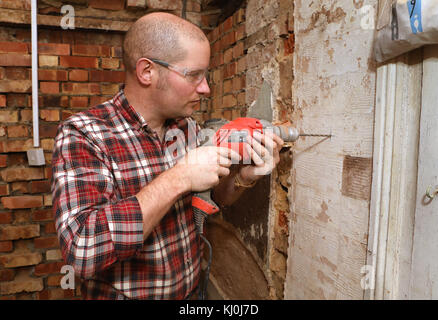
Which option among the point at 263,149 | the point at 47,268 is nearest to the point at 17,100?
the point at 47,268

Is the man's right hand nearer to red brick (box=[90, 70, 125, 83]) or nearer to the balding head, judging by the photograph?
the balding head

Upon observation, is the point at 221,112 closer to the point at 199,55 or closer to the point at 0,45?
the point at 199,55

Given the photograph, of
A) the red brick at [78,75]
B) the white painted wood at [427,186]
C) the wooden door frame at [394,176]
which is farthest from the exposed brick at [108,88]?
the white painted wood at [427,186]

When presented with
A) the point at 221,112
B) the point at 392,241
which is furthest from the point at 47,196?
the point at 392,241

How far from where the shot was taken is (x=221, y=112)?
196cm

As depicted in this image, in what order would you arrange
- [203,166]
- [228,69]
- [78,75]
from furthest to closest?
[78,75], [228,69], [203,166]

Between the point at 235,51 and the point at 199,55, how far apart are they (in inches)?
28.1

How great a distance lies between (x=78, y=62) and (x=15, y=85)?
1.25 feet

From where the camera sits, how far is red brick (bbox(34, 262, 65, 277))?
2.11m

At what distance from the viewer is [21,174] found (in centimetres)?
202

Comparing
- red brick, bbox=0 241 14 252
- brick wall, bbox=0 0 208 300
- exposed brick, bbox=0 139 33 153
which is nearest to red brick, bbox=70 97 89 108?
brick wall, bbox=0 0 208 300

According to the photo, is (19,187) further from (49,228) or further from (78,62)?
(78,62)

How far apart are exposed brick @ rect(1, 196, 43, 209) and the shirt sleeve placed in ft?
4.37

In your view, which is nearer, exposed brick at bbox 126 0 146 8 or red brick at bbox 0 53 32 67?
red brick at bbox 0 53 32 67
